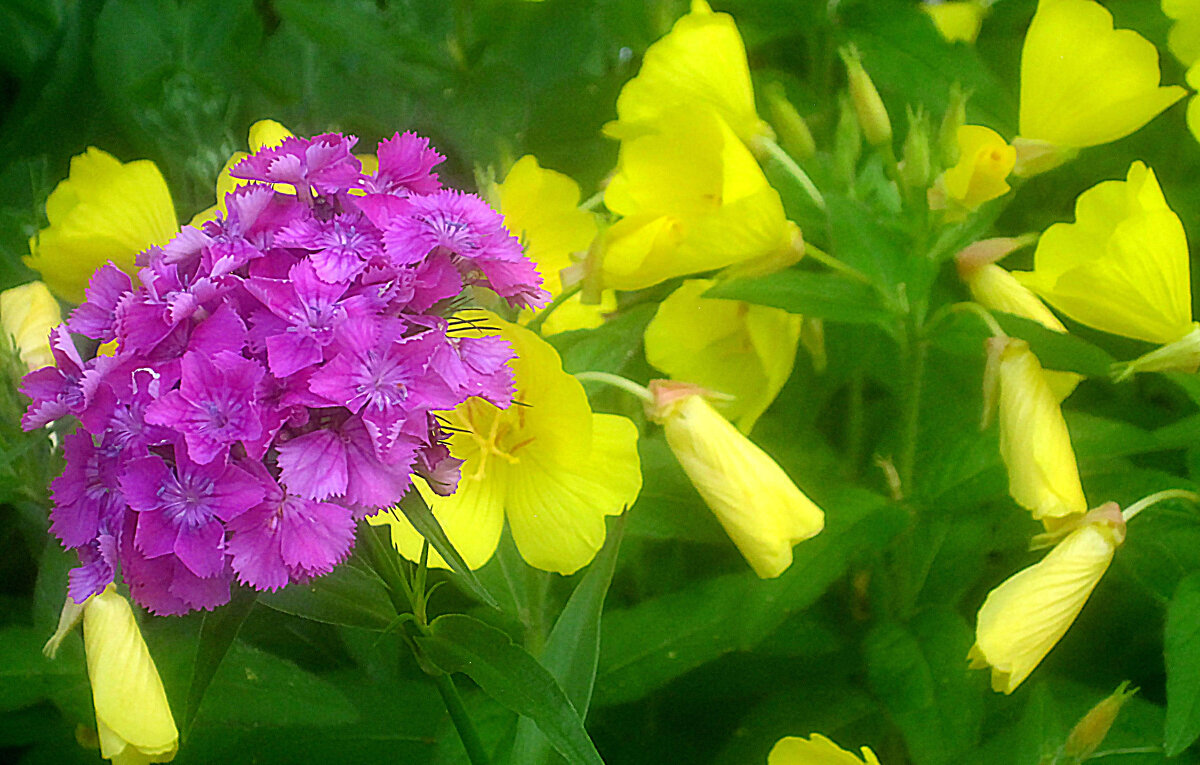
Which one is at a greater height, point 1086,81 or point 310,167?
point 310,167

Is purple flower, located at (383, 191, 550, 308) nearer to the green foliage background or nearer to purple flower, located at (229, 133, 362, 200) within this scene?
purple flower, located at (229, 133, 362, 200)

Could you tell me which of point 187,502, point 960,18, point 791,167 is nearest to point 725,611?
point 791,167

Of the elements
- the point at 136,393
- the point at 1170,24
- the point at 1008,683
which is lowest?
the point at 1008,683

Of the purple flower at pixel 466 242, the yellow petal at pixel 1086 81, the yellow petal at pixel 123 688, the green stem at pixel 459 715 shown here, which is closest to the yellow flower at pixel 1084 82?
the yellow petal at pixel 1086 81

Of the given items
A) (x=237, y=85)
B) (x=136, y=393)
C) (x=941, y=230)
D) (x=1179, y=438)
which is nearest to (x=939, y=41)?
(x=941, y=230)

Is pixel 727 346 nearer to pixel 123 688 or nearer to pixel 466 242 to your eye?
pixel 466 242

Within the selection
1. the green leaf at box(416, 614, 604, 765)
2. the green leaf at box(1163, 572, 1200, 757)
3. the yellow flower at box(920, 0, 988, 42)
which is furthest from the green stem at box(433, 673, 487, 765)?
the yellow flower at box(920, 0, 988, 42)

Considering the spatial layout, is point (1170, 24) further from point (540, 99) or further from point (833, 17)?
point (540, 99)

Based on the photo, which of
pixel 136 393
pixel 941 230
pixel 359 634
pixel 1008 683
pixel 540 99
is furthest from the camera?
pixel 540 99
